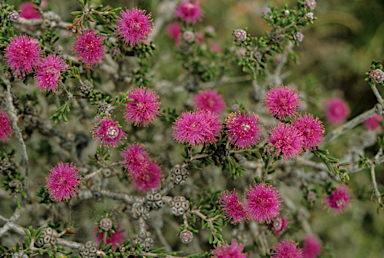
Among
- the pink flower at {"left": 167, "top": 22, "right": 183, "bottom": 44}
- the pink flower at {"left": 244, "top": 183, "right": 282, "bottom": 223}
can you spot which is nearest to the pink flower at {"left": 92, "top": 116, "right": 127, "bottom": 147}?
the pink flower at {"left": 244, "top": 183, "right": 282, "bottom": 223}

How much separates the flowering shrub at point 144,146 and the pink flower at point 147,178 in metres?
0.01

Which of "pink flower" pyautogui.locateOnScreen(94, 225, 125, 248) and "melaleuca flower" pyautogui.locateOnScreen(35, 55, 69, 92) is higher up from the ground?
"melaleuca flower" pyautogui.locateOnScreen(35, 55, 69, 92)

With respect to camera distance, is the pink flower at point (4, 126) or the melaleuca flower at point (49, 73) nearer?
the melaleuca flower at point (49, 73)

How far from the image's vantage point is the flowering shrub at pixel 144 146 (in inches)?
88.3

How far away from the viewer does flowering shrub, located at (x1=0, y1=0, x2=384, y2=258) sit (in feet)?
7.36

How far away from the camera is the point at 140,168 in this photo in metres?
2.46

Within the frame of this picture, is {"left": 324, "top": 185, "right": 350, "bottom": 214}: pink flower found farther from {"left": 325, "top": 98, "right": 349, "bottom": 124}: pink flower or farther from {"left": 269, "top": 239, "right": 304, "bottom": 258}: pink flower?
{"left": 325, "top": 98, "right": 349, "bottom": 124}: pink flower

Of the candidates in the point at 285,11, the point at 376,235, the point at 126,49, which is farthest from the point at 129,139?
the point at 376,235

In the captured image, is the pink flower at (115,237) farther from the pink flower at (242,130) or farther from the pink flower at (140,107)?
the pink flower at (242,130)

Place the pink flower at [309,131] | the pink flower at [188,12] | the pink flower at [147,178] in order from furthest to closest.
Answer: the pink flower at [188,12], the pink flower at [147,178], the pink flower at [309,131]

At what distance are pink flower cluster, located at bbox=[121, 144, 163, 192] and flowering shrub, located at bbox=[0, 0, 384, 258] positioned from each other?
0.5 inches

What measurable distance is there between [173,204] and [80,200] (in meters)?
1.06

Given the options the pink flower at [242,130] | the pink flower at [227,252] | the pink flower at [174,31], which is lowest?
the pink flower at [227,252]

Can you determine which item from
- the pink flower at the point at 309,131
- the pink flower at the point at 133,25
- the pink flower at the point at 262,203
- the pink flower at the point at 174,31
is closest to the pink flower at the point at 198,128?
the pink flower at the point at 262,203
